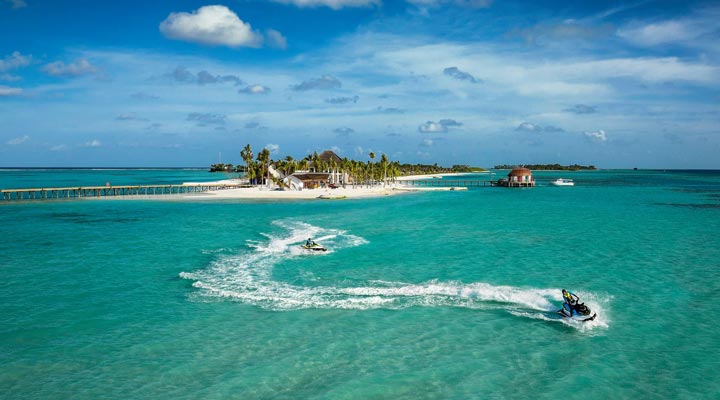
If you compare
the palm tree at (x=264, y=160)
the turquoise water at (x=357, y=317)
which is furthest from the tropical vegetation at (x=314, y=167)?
the turquoise water at (x=357, y=317)

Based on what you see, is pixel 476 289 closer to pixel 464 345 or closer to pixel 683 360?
pixel 464 345

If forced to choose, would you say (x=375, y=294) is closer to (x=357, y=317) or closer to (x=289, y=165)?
(x=357, y=317)

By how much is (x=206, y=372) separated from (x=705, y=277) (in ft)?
97.2

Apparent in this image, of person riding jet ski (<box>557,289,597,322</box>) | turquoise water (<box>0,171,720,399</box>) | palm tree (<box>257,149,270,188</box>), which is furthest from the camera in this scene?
palm tree (<box>257,149,270,188</box>)

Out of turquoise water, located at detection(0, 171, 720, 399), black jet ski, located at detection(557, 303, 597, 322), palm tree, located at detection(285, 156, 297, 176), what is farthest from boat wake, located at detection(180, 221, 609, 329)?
palm tree, located at detection(285, 156, 297, 176)

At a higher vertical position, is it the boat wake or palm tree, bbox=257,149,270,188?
palm tree, bbox=257,149,270,188

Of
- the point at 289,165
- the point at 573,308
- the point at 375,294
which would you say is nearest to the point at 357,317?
the point at 375,294

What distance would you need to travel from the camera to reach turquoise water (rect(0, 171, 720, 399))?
51.1ft

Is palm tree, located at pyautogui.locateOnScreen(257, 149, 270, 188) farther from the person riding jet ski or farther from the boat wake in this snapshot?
the person riding jet ski

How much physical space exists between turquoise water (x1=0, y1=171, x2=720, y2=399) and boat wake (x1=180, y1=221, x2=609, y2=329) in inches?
5.9

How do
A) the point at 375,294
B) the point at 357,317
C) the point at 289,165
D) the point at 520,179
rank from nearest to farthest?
the point at 357,317
the point at 375,294
the point at 289,165
the point at 520,179

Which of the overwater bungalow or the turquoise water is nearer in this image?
the turquoise water

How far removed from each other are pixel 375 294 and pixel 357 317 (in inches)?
145

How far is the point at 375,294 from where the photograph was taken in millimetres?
24922
